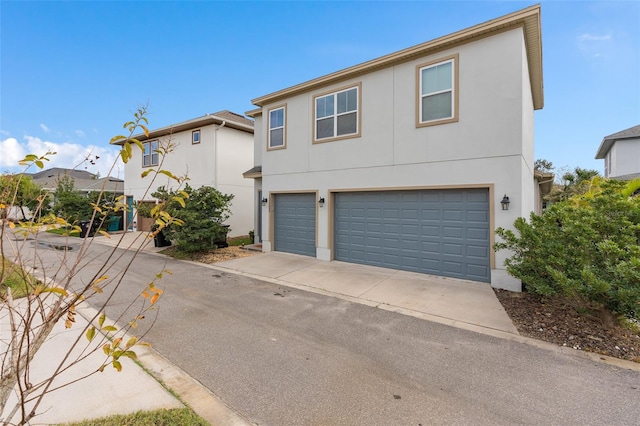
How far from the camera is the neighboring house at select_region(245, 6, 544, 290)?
288 inches

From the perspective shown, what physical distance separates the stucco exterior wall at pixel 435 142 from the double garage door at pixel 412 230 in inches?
13.3

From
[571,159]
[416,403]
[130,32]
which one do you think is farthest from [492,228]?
[571,159]

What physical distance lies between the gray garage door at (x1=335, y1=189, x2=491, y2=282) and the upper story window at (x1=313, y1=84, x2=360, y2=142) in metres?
2.09

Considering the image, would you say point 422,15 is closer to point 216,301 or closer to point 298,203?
point 298,203

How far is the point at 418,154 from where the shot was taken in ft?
27.8

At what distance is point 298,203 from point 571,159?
3229 centimetres

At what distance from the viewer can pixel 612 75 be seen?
13.6 meters

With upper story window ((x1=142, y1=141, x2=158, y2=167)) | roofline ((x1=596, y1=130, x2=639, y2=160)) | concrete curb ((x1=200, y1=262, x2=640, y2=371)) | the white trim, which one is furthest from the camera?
roofline ((x1=596, y1=130, x2=639, y2=160))

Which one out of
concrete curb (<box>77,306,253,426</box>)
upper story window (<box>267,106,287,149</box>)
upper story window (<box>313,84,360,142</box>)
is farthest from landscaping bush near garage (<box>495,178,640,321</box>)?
upper story window (<box>267,106,287,149</box>)

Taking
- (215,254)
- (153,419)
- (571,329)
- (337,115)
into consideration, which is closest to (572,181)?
(337,115)

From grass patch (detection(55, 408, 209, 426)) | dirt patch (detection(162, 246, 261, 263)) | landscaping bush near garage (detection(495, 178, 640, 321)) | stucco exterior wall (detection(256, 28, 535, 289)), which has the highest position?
stucco exterior wall (detection(256, 28, 535, 289))

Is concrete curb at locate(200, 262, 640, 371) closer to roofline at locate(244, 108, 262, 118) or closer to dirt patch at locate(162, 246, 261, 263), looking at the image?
dirt patch at locate(162, 246, 261, 263)

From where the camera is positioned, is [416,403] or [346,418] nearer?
[346,418]

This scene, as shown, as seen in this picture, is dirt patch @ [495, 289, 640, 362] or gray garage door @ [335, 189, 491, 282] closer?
dirt patch @ [495, 289, 640, 362]
